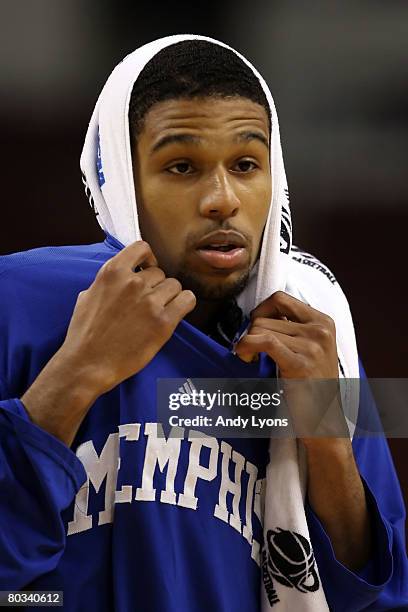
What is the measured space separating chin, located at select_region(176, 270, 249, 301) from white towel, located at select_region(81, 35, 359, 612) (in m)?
0.03

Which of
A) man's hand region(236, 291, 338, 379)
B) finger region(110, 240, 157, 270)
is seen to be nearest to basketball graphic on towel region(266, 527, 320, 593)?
man's hand region(236, 291, 338, 379)

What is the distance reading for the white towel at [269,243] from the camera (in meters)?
0.77

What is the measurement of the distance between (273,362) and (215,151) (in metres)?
0.18

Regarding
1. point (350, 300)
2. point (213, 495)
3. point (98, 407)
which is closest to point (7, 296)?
point (98, 407)

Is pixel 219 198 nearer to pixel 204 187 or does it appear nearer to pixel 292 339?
pixel 204 187

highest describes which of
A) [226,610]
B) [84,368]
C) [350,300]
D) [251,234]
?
[350,300]

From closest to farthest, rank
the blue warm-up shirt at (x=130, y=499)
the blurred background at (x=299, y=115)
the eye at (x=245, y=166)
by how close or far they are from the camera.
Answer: the blue warm-up shirt at (x=130, y=499), the eye at (x=245, y=166), the blurred background at (x=299, y=115)

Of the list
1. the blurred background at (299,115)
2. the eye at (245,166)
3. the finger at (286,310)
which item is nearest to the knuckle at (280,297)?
the finger at (286,310)

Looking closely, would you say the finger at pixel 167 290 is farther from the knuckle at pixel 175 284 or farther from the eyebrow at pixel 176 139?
the eyebrow at pixel 176 139

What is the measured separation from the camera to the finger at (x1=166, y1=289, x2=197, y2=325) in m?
0.73

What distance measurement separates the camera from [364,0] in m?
1.30

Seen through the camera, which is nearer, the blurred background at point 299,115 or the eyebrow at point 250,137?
the eyebrow at point 250,137

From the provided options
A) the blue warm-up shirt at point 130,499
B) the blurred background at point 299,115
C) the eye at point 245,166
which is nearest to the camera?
the blue warm-up shirt at point 130,499

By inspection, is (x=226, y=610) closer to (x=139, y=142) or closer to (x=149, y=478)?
(x=149, y=478)
